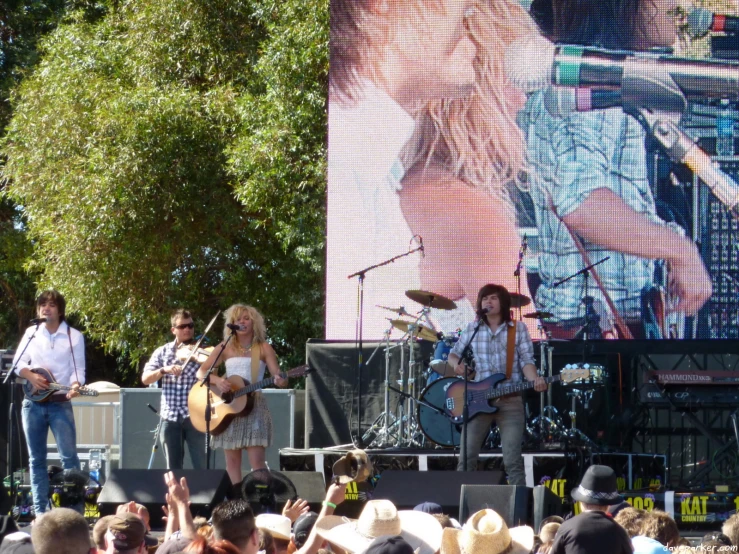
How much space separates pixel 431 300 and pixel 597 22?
3518mm

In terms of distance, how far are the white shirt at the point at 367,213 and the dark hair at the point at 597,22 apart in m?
1.90

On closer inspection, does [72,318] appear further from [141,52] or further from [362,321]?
[362,321]

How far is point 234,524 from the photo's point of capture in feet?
13.4

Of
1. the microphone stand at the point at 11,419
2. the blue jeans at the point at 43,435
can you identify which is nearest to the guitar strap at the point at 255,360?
the blue jeans at the point at 43,435

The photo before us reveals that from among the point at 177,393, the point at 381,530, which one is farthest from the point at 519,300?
the point at 381,530

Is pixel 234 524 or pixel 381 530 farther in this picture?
pixel 381 530

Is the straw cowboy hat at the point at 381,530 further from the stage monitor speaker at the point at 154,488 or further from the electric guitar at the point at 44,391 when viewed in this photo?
the electric guitar at the point at 44,391

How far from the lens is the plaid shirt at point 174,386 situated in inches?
349

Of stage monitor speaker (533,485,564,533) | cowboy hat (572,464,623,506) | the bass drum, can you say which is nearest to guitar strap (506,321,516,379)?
the bass drum

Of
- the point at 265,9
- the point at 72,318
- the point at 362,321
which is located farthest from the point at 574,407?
the point at 72,318

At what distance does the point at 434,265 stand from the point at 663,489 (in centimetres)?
380

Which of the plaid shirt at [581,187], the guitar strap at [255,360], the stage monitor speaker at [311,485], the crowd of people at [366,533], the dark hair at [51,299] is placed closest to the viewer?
the crowd of people at [366,533]

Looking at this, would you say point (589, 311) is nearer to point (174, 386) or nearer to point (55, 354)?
point (174, 386)

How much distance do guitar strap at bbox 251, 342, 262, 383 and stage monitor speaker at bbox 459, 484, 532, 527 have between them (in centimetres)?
230
